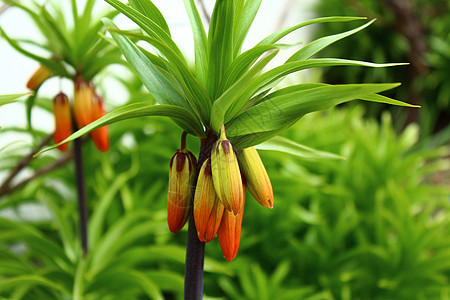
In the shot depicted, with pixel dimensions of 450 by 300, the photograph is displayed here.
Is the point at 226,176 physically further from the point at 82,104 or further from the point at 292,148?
the point at 82,104

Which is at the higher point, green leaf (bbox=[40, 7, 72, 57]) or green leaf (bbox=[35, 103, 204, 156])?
green leaf (bbox=[40, 7, 72, 57])

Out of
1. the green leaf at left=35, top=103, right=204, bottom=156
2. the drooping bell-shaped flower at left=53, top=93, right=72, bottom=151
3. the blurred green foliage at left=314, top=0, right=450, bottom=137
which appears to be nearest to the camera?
the green leaf at left=35, top=103, right=204, bottom=156

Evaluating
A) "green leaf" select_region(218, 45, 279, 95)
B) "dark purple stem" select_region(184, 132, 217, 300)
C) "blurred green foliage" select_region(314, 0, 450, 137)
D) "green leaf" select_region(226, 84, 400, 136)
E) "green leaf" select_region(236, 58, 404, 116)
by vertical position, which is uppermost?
"blurred green foliage" select_region(314, 0, 450, 137)

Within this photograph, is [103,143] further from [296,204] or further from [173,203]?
[296,204]

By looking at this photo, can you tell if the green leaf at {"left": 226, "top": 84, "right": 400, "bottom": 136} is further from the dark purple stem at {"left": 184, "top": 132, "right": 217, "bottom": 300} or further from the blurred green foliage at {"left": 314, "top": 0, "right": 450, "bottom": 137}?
the blurred green foliage at {"left": 314, "top": 0, "right": 450, "bottom": 137}

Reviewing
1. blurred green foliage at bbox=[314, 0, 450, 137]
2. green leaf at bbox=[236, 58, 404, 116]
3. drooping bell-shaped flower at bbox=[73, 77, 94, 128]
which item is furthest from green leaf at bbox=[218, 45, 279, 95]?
blurred green foliage at bbox=[314, 0, 450, 137]

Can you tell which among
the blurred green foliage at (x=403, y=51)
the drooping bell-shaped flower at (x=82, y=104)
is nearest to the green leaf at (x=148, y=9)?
the drooping bell-shaped flower at (x=82, y=104)

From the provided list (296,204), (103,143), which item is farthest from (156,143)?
(103,143)
